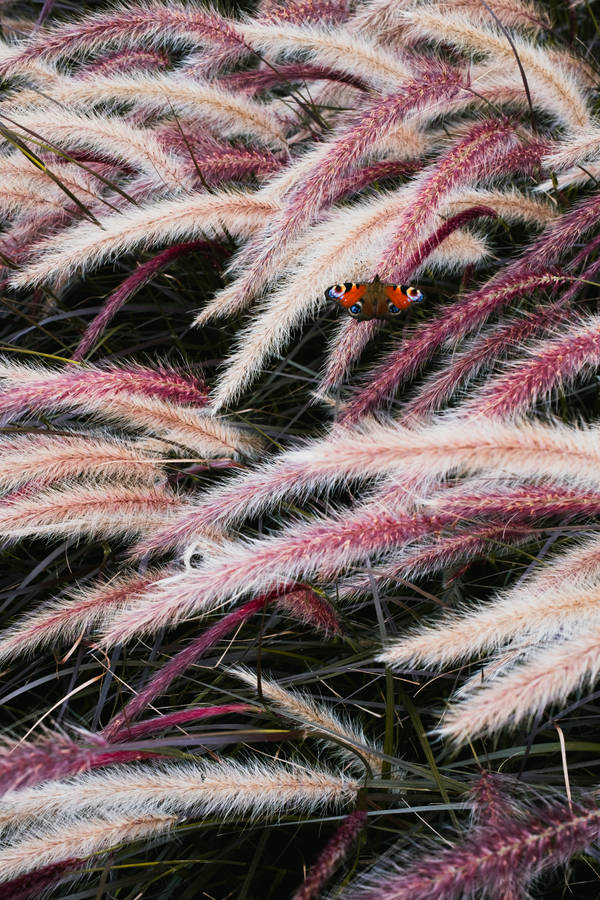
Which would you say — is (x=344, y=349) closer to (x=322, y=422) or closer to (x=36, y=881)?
(x=322, y=422)

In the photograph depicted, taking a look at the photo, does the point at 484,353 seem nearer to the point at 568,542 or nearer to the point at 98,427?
the point at 568,542

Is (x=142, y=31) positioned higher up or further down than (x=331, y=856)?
higher up

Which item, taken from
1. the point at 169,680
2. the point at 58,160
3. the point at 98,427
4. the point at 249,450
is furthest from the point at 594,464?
the point at 58,160

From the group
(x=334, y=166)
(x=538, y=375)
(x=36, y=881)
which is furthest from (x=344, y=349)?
(x=36, y=881)

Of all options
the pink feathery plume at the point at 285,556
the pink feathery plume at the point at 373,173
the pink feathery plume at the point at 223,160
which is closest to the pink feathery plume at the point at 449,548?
the pink feathery plume at the point at 285,556

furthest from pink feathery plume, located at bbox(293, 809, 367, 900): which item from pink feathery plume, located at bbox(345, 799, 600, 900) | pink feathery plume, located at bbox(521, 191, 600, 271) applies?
pink feathery plume, located at bbox(521, 191, 600, 271)

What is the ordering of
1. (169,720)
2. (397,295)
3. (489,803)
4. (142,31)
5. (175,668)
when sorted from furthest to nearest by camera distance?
1. (142,31)
2. (397,295)
3. (175,668)
4. (169,720)
5. (489,803)

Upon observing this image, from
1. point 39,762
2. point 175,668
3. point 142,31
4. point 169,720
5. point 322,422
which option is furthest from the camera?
point 142,31
